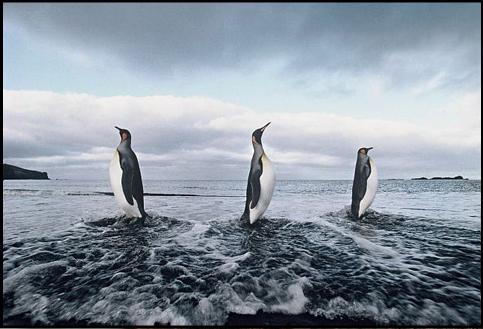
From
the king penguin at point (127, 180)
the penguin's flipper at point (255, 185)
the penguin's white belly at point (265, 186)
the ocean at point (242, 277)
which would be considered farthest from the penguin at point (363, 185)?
the king penguin at point (127, 180)

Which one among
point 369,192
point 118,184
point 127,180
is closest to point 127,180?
point 127,180

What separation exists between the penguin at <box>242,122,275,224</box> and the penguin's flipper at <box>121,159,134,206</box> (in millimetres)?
1813

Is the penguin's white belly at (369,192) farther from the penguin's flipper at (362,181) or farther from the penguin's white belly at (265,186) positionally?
the penguin's white belly at (265,186)

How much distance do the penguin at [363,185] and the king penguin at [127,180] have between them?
11.7 feet

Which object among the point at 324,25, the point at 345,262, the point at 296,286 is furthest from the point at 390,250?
the point at 324,25

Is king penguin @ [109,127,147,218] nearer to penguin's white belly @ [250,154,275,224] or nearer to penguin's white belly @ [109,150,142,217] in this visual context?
penguin's white belly @ [109,150,142,217]

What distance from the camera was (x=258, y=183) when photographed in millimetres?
4387

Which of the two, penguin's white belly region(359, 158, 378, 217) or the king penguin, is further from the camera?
penguin's white belly region(359, 158, 378, 217)

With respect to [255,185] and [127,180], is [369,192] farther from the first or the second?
[127,180]

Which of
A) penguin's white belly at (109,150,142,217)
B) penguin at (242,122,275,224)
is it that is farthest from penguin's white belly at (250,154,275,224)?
penguin's white belly at (109,150,142,217)

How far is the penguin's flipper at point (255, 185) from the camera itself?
4340 millimetres

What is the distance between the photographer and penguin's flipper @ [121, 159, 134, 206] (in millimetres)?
4355

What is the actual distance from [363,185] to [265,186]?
5.98 feet

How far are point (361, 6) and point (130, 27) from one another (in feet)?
6.46
